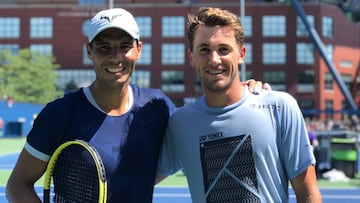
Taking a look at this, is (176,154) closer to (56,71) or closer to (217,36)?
(217,36)

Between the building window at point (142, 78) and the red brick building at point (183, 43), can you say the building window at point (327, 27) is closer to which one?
the red brick building at point (183, 43)

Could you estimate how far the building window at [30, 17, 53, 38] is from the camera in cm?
5872

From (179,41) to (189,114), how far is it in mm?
54011

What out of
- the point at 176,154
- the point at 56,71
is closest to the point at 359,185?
the point at 176,154

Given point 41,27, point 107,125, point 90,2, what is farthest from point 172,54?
point 107,125

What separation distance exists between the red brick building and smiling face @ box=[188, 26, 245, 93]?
169 ft

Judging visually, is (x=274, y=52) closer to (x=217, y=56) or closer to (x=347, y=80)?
(x=347, y=80)

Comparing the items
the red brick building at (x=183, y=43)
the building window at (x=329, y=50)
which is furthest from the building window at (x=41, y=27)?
the building window at (x=329, y=50)

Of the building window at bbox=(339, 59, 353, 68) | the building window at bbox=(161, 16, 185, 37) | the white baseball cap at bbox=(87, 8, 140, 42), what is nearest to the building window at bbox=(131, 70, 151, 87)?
the building window at bbox=(161, 16, 185, 37)

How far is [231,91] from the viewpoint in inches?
97.0

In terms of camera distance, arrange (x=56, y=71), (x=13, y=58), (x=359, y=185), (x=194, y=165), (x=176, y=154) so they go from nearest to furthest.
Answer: (x=194, y=165)
(x=176, y=154)
(x=359, y=185)
(x=13, y=58)
(x=56, y=71)

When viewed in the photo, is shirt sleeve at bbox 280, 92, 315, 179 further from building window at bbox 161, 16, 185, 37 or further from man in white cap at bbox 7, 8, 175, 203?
building window at bbox 161, 16, 185, 37

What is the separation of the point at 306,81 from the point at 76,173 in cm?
5550

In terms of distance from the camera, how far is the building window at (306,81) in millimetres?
55000
